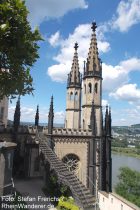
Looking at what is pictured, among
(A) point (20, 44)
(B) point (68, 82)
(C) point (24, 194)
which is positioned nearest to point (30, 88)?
(A) point (20, 44)

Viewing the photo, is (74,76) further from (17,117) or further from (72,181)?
(72,181)

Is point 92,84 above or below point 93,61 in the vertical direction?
below

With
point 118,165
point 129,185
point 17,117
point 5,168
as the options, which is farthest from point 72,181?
point 118,165

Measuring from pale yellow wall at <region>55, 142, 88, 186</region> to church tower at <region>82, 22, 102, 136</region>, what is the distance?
3914 mm

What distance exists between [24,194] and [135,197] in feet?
108

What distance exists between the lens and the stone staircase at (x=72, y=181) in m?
21.4

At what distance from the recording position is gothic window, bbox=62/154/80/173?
1256 inches

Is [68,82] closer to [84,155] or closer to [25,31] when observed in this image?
[84,155]

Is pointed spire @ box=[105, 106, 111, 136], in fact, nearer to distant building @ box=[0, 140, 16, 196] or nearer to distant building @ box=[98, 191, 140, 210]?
distant building @ box=[98, 191, 140, 210]

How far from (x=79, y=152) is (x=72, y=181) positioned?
325 inches

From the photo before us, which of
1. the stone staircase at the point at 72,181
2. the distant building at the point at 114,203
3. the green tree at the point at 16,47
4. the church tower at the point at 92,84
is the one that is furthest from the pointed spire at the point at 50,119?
the green tree at the point at 16,47

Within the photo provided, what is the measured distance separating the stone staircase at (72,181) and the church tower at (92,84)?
8.24 metres

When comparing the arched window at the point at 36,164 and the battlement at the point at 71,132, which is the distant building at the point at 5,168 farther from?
the battlement at the point at 71,132

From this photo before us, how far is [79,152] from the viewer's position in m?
32.2
